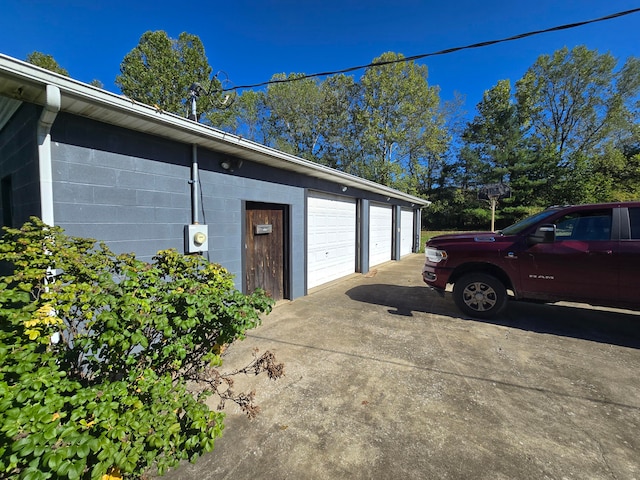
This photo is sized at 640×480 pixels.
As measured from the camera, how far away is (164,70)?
1517 cm

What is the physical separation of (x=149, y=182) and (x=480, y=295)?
5.18 metres

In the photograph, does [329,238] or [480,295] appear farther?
[329,238]

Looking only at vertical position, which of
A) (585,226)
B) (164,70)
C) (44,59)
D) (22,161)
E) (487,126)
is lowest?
(585,226)

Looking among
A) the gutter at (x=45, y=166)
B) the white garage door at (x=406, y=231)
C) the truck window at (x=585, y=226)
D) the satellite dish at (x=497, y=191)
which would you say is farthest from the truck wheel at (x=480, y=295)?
the satellite dish at (x=497, y=191)

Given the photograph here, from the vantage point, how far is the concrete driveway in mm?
1883

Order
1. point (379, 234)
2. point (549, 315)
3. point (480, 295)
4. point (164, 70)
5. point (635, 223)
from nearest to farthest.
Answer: point (635, 223) < point (480, 295) < point (549, 315) < point (379, 234) < point (164, 70)

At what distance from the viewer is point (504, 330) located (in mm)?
4152

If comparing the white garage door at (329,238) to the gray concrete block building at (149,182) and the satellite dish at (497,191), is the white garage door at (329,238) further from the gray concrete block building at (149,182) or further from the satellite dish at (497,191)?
the satellite dish at (497,191)

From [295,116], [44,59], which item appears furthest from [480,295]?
[44,59]

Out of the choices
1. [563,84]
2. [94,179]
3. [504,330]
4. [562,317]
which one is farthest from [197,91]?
[563,84]

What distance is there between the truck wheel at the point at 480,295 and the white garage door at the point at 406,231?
822cm

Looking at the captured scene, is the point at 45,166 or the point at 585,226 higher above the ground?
the point at 45,166

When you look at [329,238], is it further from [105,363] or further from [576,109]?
[576,109]

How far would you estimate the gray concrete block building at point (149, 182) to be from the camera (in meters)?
2.71
